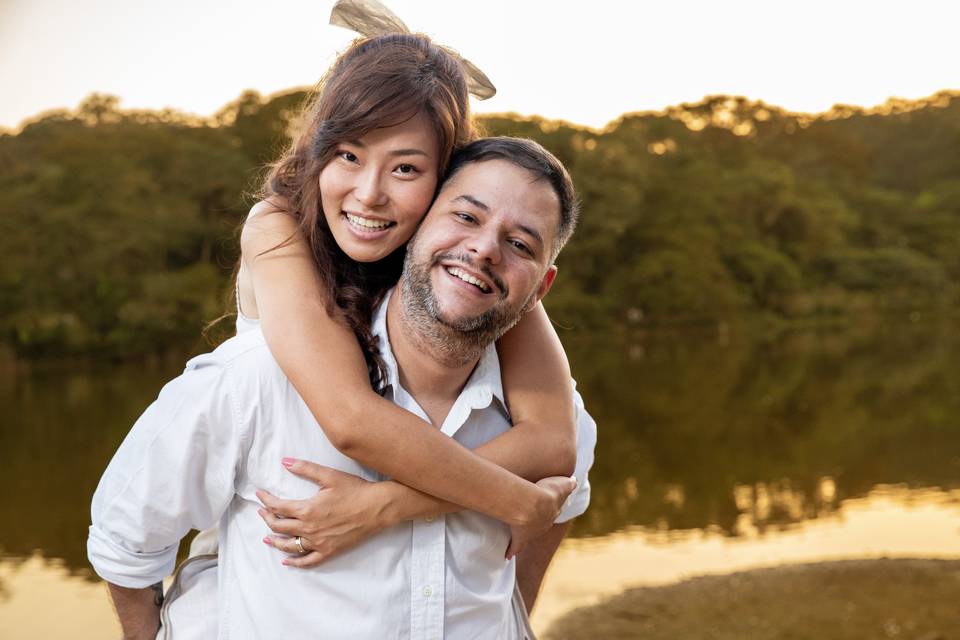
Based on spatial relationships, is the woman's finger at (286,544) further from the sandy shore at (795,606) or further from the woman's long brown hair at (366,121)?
the sandy shore at (795,606)

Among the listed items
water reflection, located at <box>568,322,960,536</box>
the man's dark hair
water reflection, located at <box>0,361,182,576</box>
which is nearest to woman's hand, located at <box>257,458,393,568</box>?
the man's dark hair

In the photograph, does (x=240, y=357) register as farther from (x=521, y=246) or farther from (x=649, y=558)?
(x=649, y=558)

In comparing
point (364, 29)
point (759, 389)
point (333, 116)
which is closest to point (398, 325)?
point (333, 116)

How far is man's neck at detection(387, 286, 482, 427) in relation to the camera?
6.22 ft

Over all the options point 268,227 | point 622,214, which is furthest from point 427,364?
point 622,214

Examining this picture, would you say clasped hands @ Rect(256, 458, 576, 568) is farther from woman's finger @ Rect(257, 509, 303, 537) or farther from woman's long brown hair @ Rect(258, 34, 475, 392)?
woman's long brown hair @ Rect(258, 34, 475, 392)

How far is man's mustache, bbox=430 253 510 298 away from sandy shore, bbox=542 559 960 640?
25.7ft

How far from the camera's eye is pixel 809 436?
22.2 metres

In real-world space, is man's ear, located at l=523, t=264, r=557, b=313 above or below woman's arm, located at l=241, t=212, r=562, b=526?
above

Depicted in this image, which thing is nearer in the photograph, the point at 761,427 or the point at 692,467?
the point at 692,467

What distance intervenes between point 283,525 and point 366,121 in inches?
32.3

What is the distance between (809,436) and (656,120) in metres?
32.0

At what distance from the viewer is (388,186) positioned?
207 centimetres

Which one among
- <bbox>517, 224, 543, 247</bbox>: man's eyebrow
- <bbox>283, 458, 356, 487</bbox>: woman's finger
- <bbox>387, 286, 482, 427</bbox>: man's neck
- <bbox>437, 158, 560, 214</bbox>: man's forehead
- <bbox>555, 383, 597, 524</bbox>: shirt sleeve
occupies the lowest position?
<bbox>555, 383, 597, 524</bbox>: shirt sleeve
